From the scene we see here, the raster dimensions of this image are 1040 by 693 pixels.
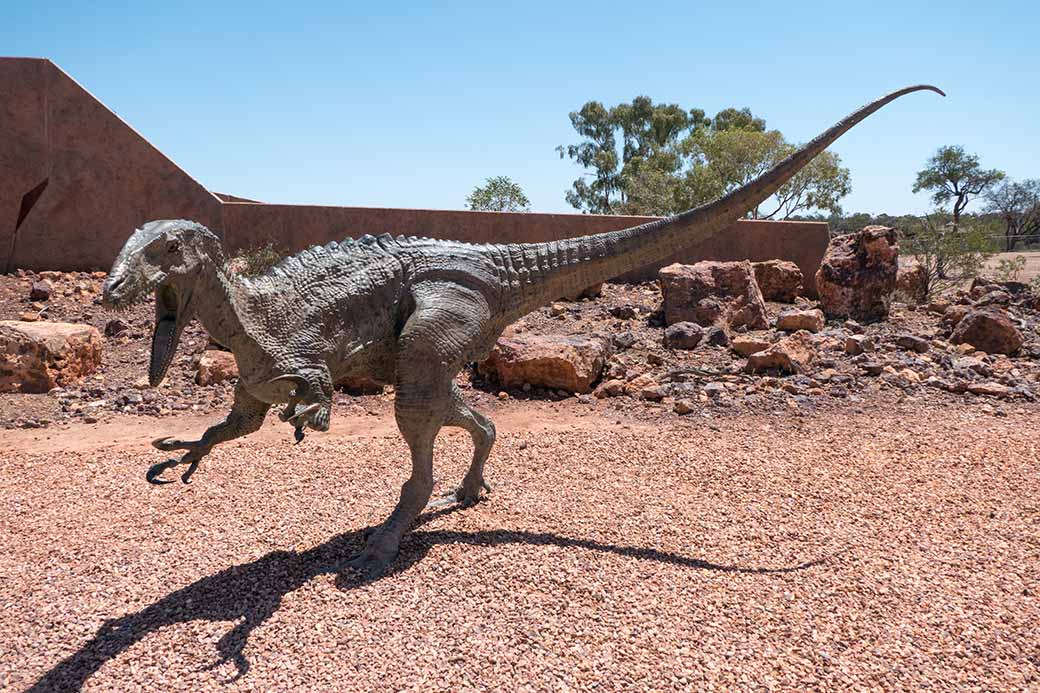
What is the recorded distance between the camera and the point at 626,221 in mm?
11430

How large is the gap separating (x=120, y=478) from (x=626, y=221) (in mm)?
8346

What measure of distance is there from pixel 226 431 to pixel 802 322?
7.77 meters

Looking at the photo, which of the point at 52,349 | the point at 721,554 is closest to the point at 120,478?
the point at 52,349

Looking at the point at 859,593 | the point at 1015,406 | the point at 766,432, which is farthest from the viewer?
the point at 1015,406

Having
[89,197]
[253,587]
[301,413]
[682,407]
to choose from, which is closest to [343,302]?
[301,413]

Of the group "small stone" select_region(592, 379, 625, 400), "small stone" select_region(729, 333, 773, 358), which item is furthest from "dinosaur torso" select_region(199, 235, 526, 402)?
"small stone" select_region(729, 333, 773, 358)

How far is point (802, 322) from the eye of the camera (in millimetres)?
9234

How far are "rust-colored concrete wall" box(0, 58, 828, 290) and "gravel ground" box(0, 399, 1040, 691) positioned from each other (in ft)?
18.1

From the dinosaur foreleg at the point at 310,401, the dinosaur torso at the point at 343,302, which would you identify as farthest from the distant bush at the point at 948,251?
the dinosaur foreleg at the point at 310,401

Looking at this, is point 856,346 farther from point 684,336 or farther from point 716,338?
point 684,336

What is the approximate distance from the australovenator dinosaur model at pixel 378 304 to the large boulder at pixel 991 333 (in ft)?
20.0

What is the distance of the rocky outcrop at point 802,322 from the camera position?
9219 millimetres

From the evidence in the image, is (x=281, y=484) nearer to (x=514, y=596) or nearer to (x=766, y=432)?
(x=514, y=596)

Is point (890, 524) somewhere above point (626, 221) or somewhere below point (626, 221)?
below
